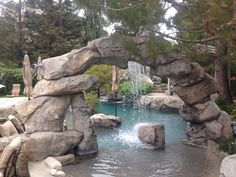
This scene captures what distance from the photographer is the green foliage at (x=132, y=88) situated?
2038 centimetres

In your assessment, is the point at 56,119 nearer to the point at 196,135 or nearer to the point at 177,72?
the point at 177,72

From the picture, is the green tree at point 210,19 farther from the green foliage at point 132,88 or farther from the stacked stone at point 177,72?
the green foliage at point 132,88

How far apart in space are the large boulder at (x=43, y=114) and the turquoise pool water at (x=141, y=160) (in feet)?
3.54

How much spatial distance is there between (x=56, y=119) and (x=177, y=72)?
124 inches

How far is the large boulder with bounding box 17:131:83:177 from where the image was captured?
7246 millimetres

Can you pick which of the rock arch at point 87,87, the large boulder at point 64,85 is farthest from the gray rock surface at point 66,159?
the large boulder at point 64,85

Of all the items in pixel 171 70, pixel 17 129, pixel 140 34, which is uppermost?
pixel 140 34

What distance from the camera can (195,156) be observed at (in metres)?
8.39

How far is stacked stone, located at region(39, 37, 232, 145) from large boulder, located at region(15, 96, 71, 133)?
22.8 inches

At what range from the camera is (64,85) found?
320 inches

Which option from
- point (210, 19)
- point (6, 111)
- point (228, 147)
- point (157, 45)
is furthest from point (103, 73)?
point (210, 19)

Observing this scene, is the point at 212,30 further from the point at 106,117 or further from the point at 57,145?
the point at 106,117

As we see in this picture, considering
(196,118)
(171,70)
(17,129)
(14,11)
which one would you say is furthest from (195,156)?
(14,11)

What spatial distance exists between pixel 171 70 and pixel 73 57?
242cm
